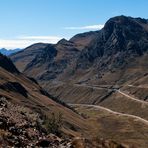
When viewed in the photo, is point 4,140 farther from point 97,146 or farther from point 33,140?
point 97,146

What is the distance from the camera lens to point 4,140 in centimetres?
4681

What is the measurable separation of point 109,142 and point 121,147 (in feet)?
5.47

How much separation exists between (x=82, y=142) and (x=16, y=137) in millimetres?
7956

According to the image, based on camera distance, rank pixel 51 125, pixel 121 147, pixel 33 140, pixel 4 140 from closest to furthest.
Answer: pixel 4 140, pixel 33 140, pixel 121 147, pixel 51 125

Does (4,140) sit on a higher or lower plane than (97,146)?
higher

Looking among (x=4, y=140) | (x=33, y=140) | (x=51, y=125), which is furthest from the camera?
(x=51, y=125)

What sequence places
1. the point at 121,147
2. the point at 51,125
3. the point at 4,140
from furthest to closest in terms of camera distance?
the point at 51,125 < the point at 121,147 < the point at 4,140

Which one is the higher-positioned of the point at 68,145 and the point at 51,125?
the point at 68,145

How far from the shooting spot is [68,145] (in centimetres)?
4972

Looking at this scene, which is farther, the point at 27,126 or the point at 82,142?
the point at 27,126

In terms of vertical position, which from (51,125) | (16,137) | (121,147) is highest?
(16,137)

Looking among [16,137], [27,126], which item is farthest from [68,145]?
[27,126]

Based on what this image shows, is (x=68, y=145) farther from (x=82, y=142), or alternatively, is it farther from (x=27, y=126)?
(x=27, y=126)

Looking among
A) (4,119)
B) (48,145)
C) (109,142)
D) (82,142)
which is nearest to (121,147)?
(109,142)
